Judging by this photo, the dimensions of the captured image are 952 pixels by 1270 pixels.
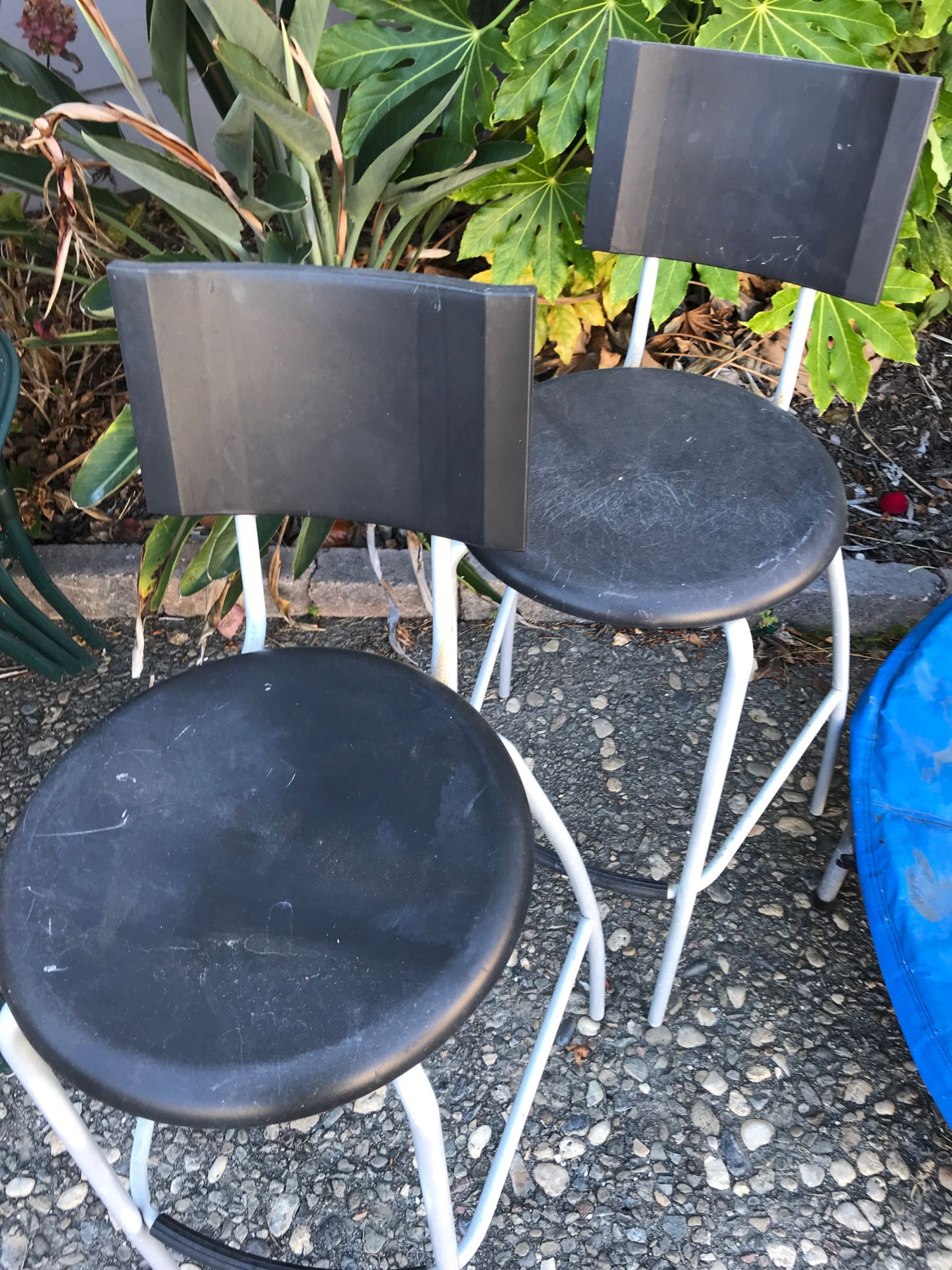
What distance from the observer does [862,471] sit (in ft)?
Result: 7.77

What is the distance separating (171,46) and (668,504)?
111 cm

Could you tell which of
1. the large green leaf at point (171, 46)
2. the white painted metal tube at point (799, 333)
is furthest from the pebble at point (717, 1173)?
the large green leaf at point (171, 46)

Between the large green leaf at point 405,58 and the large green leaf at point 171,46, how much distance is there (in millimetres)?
252

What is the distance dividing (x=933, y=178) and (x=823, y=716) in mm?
1043

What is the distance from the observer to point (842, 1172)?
1354 mm

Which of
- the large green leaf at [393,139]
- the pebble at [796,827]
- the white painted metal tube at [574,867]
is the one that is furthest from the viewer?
the pebble at [796,827]

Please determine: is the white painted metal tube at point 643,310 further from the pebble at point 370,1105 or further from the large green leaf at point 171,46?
the pebble at point 370,1105

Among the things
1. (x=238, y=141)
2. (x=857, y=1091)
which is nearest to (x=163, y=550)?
(x=238, y=141)

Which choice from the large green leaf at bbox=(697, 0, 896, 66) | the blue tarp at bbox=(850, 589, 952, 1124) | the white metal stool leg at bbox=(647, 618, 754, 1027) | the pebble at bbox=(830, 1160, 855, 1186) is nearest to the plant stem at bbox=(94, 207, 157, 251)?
the large green leaf at bbox=(697, 0, 896, 66)

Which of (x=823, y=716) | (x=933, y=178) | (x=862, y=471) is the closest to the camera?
(x=823, y=716)

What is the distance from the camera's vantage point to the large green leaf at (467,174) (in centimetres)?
155

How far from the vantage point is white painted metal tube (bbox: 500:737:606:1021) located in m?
1.04

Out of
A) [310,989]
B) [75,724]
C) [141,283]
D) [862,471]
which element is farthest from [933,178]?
[75,724]

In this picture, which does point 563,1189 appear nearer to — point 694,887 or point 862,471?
point 694,887
